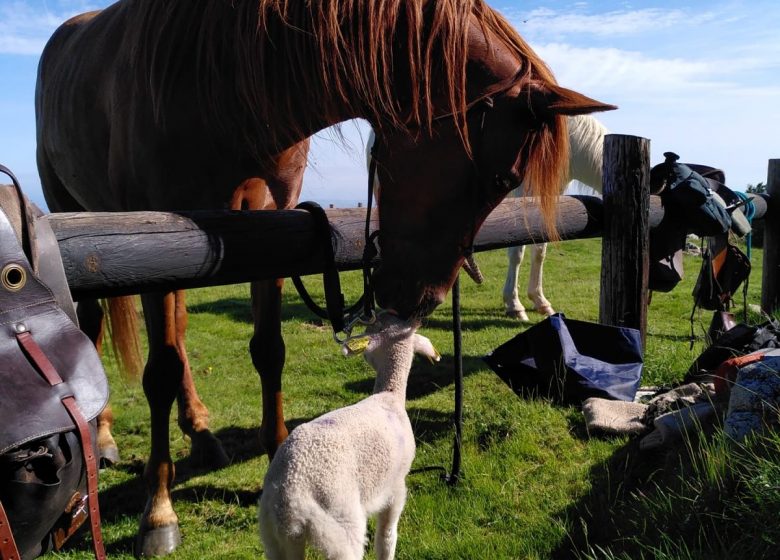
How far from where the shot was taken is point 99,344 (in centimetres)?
435

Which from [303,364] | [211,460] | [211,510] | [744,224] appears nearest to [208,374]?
[303,364]

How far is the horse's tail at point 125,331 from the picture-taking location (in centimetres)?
406

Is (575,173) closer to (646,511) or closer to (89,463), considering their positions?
(646,511)

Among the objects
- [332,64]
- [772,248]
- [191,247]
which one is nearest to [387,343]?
[191,247]

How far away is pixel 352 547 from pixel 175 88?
1.71 meters

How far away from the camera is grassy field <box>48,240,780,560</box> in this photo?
201 centimetres

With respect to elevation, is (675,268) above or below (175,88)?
below

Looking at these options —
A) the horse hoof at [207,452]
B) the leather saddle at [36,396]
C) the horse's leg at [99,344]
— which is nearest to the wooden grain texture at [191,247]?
the leather saddle at [36,396]

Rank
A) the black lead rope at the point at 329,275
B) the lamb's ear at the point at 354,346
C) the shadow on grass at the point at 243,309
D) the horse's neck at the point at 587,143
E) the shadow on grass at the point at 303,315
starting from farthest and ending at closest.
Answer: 1. the shadow on grass at the point at 243,309
2. the shadow on grass at the point at 303,315
3. the horse's neck at the point at 587,143
4. the black lead rope at the point at 329,275
5. the lamb's ear at the point at 354,346

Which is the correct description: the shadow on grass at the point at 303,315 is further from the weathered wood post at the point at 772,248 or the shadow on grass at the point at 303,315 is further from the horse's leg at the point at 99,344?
the horse's leg at the point at 99,344

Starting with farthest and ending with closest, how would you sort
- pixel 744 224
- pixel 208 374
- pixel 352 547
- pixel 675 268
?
pixel 208 374 → pixel 744 224 → pixel 675 268 → pixel 352 547

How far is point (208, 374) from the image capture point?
5.59 m

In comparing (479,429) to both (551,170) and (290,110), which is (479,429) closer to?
(551,170)

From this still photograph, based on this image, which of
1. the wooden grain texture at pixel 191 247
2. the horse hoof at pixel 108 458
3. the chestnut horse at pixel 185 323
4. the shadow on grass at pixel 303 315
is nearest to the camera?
the wooden grain texture at pixel 191 247
